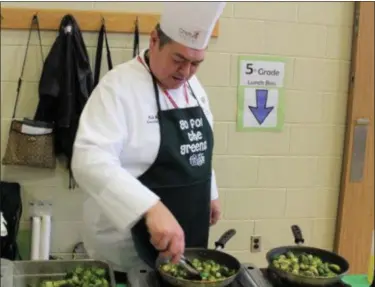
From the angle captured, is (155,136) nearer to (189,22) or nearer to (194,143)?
(194,143)

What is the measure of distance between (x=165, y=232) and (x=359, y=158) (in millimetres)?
1845

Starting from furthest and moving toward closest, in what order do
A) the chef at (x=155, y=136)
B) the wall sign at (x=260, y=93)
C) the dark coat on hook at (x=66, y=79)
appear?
the wall sign at (x=260, y=93)
the dark coat on hook at (x=66, y=79)
the chef at (x=155, y=136)

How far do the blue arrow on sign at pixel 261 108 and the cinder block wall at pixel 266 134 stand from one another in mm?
95

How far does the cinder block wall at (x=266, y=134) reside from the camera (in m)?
2.50

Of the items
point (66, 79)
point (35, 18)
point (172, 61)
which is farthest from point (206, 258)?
point (35, 18)

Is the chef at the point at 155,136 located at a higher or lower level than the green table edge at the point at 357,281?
higher

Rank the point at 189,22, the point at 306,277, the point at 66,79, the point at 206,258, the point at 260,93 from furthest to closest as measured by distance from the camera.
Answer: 1. the point at 260,93
2. the point at 66,79
3. the point at 189,22
4. the point at 206,258
5. the point at 306,277

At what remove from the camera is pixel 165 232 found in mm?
1247

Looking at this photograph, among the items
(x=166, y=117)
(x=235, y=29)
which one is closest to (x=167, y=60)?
(x=166, y=117)

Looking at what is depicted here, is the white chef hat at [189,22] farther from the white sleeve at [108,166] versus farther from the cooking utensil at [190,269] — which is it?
the cooking utensil at [190,269]

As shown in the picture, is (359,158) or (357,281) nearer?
(357,281)

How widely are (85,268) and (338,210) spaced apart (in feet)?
6.16

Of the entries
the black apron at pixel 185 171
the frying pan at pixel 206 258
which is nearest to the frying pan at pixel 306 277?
the frying pan at pixel 206 258

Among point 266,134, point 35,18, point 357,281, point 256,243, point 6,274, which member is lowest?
point 256,243
